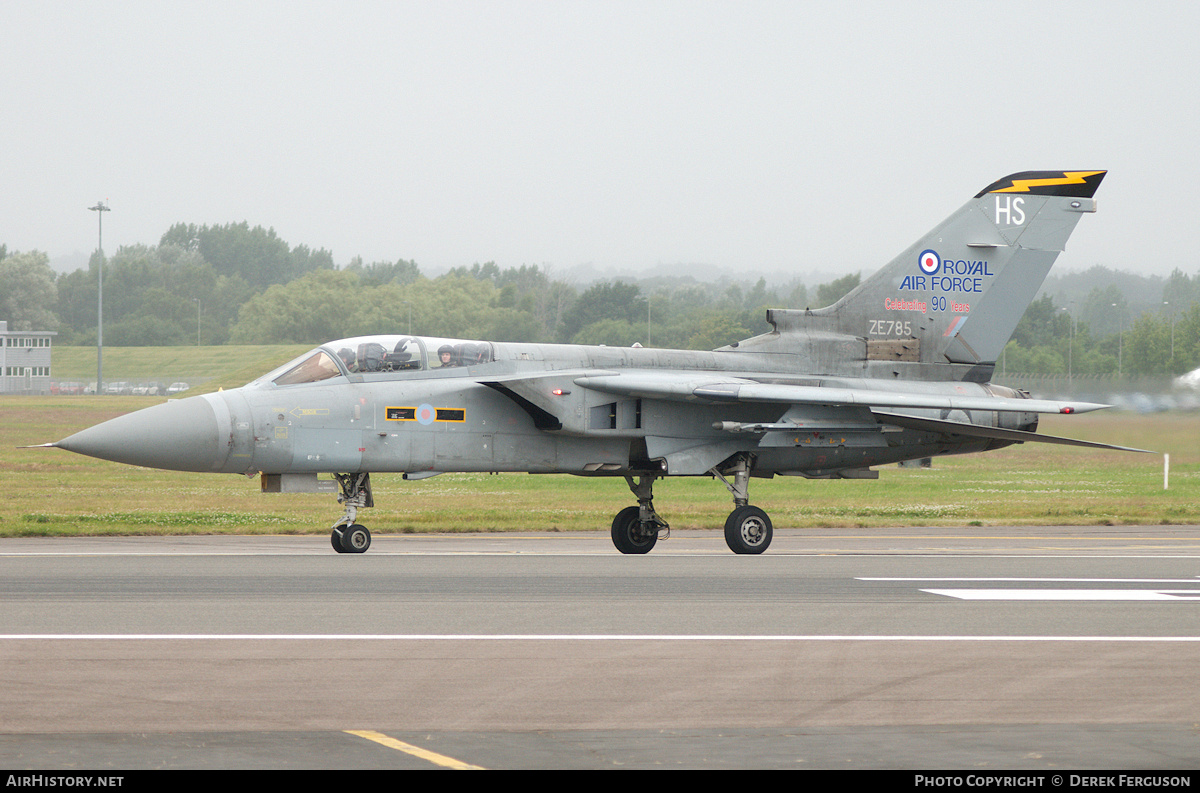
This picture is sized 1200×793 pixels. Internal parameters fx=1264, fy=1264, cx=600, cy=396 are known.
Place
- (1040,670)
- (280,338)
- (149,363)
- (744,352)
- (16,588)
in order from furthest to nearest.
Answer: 1. (149,363)
2. (280,338)
3. (744,352)
4. (16,588)
5. (1040,670)

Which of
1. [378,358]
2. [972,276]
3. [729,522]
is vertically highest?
[972,276]

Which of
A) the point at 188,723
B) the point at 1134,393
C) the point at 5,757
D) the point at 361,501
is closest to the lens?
the point at 5,757

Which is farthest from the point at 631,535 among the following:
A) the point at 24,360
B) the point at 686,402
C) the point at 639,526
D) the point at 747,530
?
the point at 24,360

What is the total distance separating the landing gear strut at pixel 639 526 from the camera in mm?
18297

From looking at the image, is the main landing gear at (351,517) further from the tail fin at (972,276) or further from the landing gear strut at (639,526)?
the tail fin at (972,276)

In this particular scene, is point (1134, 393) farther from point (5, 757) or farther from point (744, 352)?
point (5, 757)

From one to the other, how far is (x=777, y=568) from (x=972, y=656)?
6.10 metres

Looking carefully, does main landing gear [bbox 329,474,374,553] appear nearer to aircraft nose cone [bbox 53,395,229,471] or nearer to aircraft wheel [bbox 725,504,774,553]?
aircraft nose cone [bbox 53,395,229,471]

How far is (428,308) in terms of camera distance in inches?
3361

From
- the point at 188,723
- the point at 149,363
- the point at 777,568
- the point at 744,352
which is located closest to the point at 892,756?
the point at 188,723

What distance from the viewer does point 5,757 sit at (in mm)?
6105

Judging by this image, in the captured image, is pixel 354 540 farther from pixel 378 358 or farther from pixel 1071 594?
pixel 1071 594

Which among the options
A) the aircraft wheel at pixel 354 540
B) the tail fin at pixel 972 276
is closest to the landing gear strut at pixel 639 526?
the aircraft wheel at pixel 354 540

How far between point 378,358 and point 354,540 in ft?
8.01
